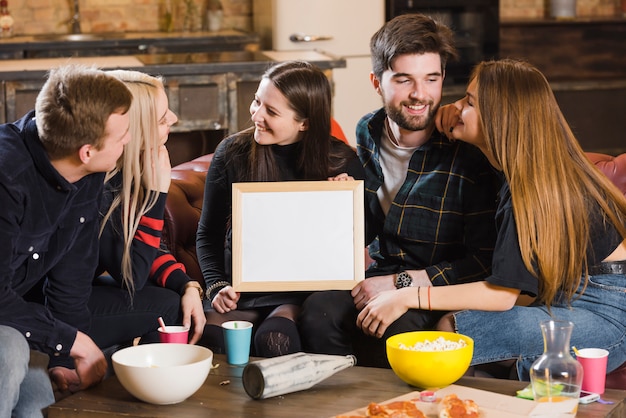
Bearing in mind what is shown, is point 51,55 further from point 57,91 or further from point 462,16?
point 57,91

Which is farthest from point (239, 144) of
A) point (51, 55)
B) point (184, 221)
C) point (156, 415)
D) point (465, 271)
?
point (51, 55)

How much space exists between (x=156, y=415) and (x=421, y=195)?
3.71ft

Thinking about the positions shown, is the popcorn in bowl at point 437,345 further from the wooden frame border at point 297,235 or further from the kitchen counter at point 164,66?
the kitchen counter at point 164,66

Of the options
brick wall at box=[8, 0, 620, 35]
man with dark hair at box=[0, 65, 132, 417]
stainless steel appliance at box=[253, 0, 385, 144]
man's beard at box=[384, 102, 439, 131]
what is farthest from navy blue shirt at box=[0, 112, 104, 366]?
brick wall at box=[8, 0, 620, 35]

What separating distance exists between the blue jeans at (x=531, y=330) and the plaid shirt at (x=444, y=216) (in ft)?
0.70

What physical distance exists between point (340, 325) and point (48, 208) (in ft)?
2.92

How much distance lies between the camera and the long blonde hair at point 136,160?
276cm

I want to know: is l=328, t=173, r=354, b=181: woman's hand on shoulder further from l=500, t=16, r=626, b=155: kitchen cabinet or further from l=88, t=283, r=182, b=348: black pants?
l=500, t=16, r=626, b=155: kitchen cabinet

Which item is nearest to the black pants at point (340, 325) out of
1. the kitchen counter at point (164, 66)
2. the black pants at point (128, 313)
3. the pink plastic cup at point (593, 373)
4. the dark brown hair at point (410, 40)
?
the black pants at point (128, 313)

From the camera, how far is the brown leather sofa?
3.20 metres

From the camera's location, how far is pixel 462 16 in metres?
7.21

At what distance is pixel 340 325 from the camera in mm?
2838

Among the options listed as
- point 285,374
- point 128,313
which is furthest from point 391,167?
point 285,374

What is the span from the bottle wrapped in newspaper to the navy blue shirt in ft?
1.66
